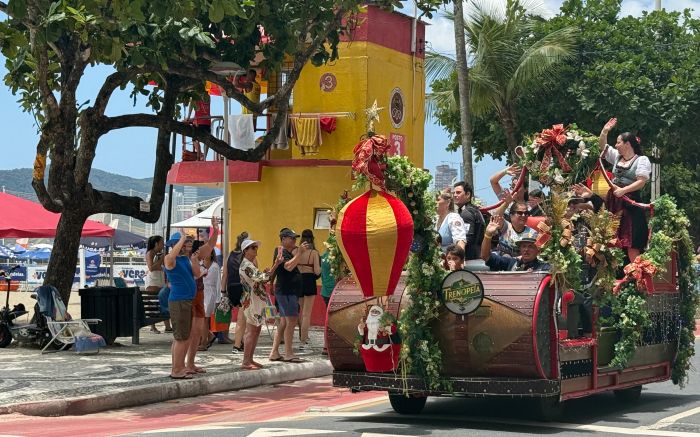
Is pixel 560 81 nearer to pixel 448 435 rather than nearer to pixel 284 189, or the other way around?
pixel 284 189

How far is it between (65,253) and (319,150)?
773 cm

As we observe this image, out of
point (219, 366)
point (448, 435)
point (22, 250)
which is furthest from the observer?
point (22, 250)

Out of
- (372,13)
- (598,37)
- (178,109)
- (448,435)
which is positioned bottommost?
(448,435)

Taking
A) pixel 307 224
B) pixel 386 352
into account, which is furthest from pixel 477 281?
pixel 307 224

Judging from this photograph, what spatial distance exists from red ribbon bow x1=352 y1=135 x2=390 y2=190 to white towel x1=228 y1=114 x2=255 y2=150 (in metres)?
15.9

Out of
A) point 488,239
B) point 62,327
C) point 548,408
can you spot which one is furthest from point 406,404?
point 62,327

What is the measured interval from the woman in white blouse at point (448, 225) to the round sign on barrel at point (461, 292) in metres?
0.97

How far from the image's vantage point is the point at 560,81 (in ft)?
130

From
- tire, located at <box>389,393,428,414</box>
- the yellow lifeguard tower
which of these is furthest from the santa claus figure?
the yellow lifeguard tower

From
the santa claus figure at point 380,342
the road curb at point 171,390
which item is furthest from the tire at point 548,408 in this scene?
the road curb at point 171,390

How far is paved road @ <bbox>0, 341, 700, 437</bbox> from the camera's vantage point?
11.5 m

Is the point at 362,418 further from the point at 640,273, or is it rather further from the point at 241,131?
the point at 241,131

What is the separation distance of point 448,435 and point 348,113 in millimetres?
15732

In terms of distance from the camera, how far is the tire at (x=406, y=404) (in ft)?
41.3
